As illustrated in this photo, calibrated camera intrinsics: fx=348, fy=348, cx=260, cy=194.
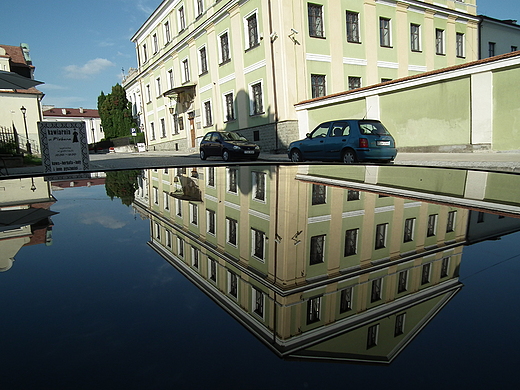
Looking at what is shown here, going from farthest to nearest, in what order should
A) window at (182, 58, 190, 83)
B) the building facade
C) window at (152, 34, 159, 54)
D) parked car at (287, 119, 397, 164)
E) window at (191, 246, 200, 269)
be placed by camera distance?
window at (152, 34, 159, 54), window at (182, 58, 190, 83), the building facade, parked car at (287, 119, 397, 164), window at (191, 246, 200, 269)

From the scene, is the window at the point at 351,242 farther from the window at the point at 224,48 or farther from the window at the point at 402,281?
the window at the point at 224,48

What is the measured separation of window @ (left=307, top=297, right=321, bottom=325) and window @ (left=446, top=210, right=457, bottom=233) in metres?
1.83

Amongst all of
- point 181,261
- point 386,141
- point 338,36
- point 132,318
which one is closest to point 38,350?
point 132,318

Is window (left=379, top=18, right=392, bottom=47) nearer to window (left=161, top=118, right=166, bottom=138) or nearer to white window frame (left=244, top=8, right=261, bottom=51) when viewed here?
white window frame (left=244, top=8, right=261, bottom=51)

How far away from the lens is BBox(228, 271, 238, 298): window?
5.90ft

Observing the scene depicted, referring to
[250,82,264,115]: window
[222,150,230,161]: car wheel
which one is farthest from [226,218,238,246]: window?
[250,82,264,115]: window

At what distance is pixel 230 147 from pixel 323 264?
1412 centimetres

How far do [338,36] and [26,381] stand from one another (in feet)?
73.1

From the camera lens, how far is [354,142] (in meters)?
11.5

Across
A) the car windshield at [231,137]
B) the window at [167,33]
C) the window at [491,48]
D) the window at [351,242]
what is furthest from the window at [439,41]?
the window at [351,242]

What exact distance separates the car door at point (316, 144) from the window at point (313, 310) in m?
11.3

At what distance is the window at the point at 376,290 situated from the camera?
5.53ft

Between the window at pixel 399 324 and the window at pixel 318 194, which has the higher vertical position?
the window at pixel 318 194

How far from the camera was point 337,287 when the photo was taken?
1.82 m
